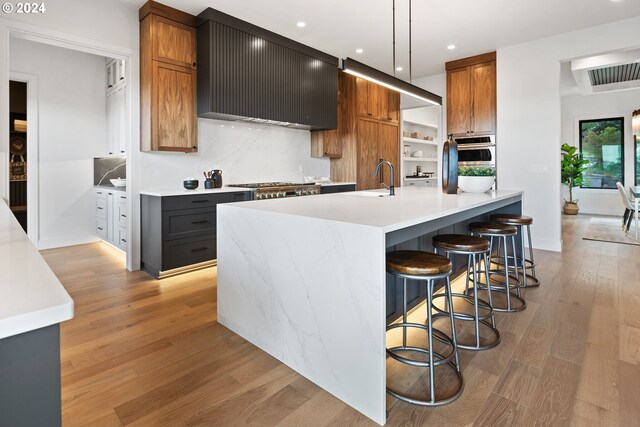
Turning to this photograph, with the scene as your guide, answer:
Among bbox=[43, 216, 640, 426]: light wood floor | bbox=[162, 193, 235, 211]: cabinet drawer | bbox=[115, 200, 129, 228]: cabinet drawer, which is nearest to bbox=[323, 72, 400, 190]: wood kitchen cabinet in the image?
bbox=[162, 193, 235, 211]: cabinet drawer

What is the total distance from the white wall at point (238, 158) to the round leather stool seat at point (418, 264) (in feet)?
10.2

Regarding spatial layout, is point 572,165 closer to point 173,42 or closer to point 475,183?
point 475,183

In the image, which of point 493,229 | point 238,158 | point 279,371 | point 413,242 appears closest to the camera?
point 279,371

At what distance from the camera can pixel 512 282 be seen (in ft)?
11.2

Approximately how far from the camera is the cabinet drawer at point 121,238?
4.33m

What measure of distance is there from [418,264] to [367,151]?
177 inches

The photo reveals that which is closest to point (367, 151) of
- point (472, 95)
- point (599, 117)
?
point (472, 95)

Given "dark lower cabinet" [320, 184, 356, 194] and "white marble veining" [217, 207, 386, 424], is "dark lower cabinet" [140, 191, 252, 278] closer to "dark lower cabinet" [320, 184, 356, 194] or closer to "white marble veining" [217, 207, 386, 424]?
"white marble veining" [217, 207, 386, 424]

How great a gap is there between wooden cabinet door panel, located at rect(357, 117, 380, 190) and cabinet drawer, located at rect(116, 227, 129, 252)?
134 inches

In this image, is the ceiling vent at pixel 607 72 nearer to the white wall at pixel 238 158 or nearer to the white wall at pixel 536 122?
the white wall at pixel 536 122

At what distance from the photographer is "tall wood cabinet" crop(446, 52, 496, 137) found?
529 cm

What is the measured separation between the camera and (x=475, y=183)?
3.31 meters

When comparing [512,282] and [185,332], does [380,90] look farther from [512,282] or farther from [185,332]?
[185,332]

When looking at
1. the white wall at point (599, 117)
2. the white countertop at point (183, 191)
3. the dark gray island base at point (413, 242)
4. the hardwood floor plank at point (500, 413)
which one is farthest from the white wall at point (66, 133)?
the white wall at point (599, 117)
